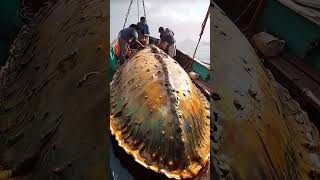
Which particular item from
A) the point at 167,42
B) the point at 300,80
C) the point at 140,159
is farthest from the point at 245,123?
the point at 167,42

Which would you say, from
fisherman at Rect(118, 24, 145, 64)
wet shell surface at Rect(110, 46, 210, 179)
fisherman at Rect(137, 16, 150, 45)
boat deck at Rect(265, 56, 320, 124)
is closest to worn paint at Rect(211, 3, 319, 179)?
wet shell surface at Rect(110, 46, 210, 179)

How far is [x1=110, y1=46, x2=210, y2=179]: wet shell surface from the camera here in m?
1.96

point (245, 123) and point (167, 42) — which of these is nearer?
point (245, 123)

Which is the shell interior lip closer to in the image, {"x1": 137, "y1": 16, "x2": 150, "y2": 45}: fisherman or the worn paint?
the worn paint

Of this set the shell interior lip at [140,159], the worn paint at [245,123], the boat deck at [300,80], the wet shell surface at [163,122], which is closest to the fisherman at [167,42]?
the boat deck at [300,80]

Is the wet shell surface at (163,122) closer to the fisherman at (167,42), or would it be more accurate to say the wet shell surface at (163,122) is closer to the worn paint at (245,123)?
the worn paint at (245,123)

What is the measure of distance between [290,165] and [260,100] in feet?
0.79

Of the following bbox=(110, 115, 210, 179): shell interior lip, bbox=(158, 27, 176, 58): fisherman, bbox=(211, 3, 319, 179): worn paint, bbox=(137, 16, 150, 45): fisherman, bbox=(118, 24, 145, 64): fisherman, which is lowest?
bbox=(137, 16, 150, 45): fisherman

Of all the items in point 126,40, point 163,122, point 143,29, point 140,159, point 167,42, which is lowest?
point 143,29

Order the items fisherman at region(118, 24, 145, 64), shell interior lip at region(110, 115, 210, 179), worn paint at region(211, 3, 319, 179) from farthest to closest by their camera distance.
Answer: fisherman at region(118, 24, 145, 64) → shell interior lip at region(110, 115, 210, 179) → worn paint at region(211, 3, 319, 179)

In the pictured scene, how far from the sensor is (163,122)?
2045 millimetres

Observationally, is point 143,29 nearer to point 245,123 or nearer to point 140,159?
point 140,159

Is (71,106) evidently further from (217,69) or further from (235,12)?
(235,12)

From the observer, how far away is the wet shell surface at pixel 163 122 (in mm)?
1962
